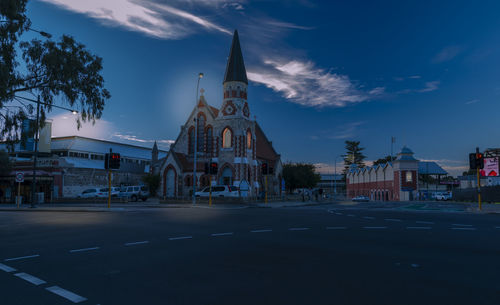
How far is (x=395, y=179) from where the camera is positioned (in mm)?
65500

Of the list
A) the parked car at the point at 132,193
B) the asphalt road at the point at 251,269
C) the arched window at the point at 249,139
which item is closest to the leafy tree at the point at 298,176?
the arched window at the point at 249,139

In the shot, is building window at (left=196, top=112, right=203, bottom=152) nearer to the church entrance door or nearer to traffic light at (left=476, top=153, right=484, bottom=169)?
the church entrance door

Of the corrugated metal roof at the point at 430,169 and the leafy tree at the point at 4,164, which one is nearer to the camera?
the leafy tree at the point at 4,164

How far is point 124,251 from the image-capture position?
7988 mm

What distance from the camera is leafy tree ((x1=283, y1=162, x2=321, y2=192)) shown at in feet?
214

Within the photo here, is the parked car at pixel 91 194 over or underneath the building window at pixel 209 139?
underneath

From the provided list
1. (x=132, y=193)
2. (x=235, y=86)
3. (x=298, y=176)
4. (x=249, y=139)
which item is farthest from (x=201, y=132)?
(x=298, y=176)

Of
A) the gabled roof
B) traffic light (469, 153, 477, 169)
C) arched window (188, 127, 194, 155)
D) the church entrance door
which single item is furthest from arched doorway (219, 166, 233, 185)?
traffic light (469, 153, 477, 169)

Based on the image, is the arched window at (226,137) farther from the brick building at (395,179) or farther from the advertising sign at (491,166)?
the advertising sign at (491,166)

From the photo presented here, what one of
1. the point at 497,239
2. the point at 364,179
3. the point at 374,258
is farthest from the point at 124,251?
the point at 364,179

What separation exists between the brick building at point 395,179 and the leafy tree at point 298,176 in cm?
1473

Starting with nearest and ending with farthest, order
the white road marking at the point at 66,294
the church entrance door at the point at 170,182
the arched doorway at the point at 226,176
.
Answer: the white road marking at the point at 66,294 → the arched doorway at the point at 226,176 → the church entrance door at the point at 170,182

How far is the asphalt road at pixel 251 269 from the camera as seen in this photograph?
4637 mm

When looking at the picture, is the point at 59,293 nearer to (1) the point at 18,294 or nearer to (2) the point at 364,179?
(1) the point at 18,294
